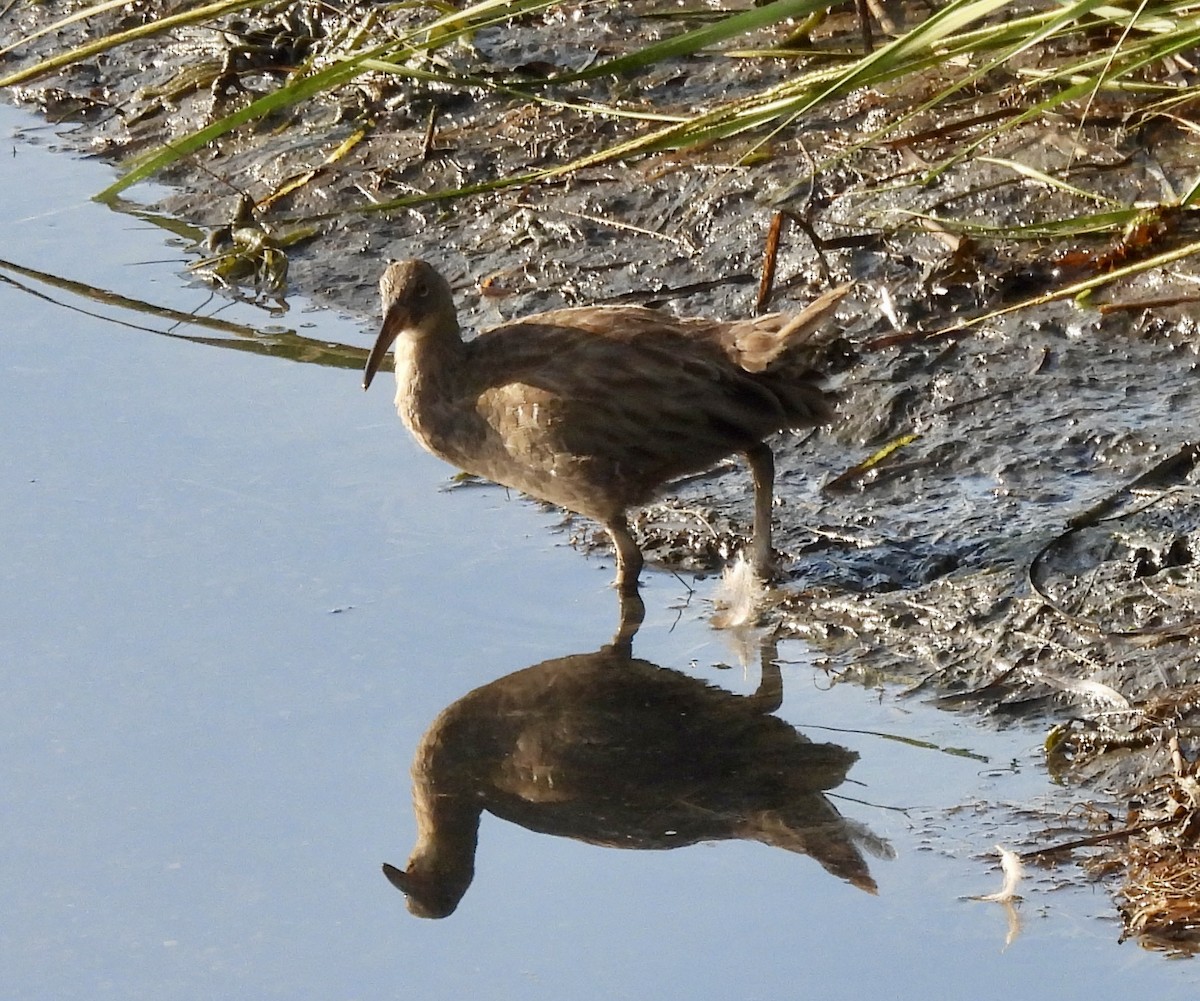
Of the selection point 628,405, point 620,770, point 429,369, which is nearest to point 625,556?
point 628,405

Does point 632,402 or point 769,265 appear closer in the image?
point 632,402

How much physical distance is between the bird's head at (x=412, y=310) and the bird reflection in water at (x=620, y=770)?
1135mm

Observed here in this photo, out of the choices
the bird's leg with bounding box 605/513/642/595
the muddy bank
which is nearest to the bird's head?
the muddy bank

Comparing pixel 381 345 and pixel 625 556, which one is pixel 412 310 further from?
pixel 625 556

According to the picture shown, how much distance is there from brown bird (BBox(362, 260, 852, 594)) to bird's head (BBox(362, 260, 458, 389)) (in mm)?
232

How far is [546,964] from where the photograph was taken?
359cm

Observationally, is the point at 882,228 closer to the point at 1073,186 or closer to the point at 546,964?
the point at 1073,186

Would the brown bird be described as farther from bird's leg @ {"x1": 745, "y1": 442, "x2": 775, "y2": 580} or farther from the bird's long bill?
the bird's long bill

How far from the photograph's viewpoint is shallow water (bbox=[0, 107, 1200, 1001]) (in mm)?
3656

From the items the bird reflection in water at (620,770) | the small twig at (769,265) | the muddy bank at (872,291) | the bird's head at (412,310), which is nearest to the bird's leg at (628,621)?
the bird reflection in water at (620,770)

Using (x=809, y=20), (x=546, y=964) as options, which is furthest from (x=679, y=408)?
(x=809, y=20)

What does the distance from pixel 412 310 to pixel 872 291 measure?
1448mm

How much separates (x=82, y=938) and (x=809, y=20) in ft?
13.9

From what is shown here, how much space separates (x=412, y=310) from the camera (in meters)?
5.48
